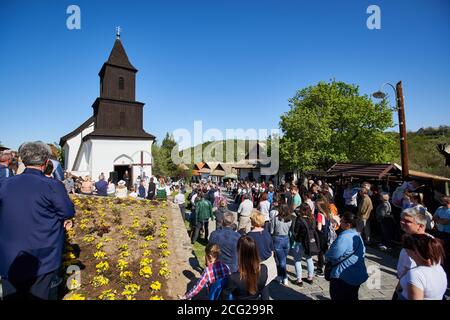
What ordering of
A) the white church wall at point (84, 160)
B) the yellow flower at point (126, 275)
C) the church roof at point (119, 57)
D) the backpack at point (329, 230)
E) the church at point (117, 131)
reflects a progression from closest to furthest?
1. the yellow flower at point (126, 275)
2. the backpack at point (329, 230)
3. the church at point (117, 131)
4. the white church wall at point (84, 160)
5. the church roof at point (119, 57)

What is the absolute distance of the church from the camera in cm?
2856

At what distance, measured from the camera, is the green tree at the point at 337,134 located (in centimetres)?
3058

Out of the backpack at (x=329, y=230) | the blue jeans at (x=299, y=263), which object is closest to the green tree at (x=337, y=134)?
the backpack at (x=329, y=230)

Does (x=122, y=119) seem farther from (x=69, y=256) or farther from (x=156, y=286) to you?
(x=156, y=286)

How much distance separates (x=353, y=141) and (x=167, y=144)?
43.5 metres

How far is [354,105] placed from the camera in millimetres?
31594

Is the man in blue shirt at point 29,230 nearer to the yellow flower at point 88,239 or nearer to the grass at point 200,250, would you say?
the yellow flower at point 88,239

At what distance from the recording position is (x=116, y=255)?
6.53 m

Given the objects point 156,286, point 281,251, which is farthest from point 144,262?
point 281,251

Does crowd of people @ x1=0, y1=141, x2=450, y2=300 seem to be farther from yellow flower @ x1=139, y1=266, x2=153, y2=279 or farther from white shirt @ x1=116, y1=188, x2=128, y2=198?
white shirt @ x1=116, y1=188, x2=128, y2=198

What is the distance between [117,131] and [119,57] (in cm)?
914

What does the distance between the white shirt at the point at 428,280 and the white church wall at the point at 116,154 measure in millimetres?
29572
